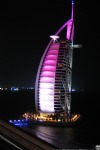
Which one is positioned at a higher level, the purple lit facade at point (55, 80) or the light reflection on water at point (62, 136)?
the purple lit facade at point (55, 80)

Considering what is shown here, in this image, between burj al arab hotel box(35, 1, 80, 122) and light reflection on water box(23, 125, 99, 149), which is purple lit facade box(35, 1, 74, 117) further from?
light reflection on water box(23, 125, 99, 149)

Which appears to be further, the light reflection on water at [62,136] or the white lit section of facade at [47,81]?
the white lit section of facade at [47,81]

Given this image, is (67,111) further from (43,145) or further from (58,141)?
(43,145)

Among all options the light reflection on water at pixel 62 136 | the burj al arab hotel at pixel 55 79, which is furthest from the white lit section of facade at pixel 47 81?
the light reflection on water at pixel 62 136

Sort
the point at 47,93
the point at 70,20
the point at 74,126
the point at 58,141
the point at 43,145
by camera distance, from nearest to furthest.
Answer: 1. the point at 43,145
2. the point at 58,141
3. the point at 74,126
4. the point at 47,93
5. the point at 70,20

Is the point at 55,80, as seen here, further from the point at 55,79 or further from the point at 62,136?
the point at 62,136

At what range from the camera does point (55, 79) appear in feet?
202

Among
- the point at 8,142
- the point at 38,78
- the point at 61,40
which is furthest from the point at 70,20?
the point at 8,142

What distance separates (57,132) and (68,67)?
17502mm

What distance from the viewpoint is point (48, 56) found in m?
62.8

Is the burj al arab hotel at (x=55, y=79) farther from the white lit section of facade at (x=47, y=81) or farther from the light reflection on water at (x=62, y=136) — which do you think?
the light reflection on water at (x=62, y=136)

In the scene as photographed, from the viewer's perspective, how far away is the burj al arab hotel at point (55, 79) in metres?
61.4

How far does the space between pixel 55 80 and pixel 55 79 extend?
22 cm

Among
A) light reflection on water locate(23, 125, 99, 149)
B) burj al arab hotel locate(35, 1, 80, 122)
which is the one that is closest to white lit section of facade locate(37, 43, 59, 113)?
burj al arab hotel locate(35, 1, 80, 122)
